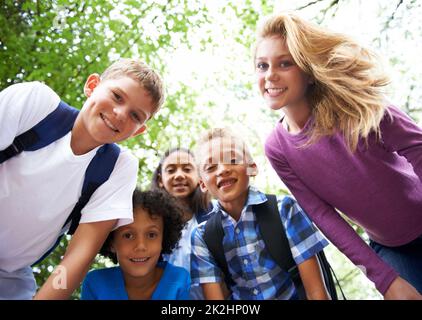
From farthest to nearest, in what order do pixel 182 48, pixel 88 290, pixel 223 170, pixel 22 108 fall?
pixel 182 48 → pixel 223 170 → pixel 88 290 → pixel 22 108

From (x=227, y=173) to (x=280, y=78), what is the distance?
0.34m

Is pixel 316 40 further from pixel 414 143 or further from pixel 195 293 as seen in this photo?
pixel 195 293

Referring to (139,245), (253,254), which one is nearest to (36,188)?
(139,245)

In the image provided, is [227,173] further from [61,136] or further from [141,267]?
[61,136]

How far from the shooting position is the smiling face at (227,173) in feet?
4.68

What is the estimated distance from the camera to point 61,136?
1.19 meters

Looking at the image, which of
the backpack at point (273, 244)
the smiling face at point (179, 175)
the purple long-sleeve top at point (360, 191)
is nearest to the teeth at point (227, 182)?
the backpack at point (273, 244)

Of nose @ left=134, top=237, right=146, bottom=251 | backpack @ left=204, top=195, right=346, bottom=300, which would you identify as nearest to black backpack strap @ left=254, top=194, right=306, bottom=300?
backpack @ left=204, top=195, right=346, bottom=300

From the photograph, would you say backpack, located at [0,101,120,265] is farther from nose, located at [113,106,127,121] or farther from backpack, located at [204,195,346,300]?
backpack, located at [204,195,346,300]

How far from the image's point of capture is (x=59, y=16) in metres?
1.87

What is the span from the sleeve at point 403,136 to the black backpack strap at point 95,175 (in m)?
0.72

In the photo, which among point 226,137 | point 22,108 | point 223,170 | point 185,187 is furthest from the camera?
point 185,187

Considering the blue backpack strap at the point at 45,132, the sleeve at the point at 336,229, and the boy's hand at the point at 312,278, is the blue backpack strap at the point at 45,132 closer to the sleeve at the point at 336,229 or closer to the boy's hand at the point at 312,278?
the sleeve at the point at 336,229
